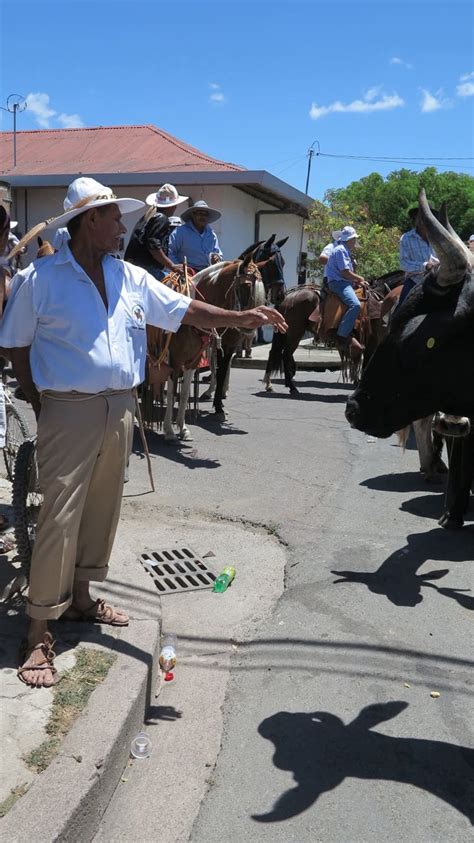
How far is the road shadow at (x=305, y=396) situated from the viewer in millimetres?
12953

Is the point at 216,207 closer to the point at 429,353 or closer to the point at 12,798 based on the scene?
the point at 429,353

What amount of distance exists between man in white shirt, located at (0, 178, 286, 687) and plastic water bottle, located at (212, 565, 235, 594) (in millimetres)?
1557

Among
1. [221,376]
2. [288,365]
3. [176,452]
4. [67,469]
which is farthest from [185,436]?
[67,469]

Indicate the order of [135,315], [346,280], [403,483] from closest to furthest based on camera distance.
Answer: [135,315] < [403,483] < [346,280]

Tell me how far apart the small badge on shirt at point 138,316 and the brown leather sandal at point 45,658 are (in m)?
1.55

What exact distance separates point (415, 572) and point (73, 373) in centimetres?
314

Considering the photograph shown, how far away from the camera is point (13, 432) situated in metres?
6.07

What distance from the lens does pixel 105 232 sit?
11.7ft

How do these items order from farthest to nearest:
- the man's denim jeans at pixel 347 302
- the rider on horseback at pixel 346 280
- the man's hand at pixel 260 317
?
the man's denim jeans at pixel 347 302 < the rider on horseback at pixel 346 280 < the man's hand at pixel 260 317

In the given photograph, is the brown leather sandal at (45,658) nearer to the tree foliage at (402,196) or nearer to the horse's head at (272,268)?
the horse's head at (272,268)

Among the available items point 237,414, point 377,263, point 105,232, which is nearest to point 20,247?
point 105,232

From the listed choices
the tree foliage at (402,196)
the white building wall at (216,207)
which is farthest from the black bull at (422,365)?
the tree foliage at (402,196)

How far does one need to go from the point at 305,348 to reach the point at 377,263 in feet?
21.6

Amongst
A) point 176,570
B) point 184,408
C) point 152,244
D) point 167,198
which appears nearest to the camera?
point 176,570
